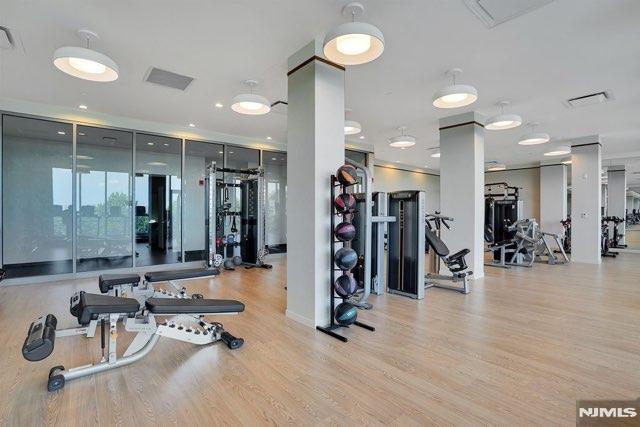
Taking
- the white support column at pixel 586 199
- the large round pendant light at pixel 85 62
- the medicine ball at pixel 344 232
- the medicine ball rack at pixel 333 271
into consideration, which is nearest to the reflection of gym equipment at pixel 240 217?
the large round pendant light at pixel 85 62

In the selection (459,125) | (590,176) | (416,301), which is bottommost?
(416,301)

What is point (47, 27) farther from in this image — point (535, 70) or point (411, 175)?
point (411, 175)

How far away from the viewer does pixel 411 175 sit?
12727 mm

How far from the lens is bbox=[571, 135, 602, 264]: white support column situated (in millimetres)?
7680

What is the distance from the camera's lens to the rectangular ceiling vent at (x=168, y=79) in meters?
4.19

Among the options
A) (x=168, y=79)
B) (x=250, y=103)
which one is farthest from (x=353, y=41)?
(x=168, y=79)

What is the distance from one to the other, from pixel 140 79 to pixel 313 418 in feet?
15.2

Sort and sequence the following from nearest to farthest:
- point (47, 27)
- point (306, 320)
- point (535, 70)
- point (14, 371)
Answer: point (14, 371) < point (47, 27) < point (306, 320) < point (535, 70)

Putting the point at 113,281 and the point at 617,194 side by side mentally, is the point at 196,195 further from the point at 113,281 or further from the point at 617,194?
the point at 617,194

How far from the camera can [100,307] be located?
224cm

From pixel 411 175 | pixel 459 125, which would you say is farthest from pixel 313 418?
pixel 411 175

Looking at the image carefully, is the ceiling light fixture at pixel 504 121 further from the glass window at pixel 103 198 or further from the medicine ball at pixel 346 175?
the glass window at pixel 103 198

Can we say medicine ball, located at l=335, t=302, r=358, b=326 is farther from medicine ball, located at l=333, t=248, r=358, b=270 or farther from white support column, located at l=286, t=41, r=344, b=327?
medicine ball, located at l=333, t=248, r=358, b=270

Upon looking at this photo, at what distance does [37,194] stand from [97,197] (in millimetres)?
921
